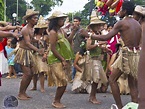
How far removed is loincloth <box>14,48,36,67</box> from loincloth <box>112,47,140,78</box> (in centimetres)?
252

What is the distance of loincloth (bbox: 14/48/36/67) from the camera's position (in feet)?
27.7

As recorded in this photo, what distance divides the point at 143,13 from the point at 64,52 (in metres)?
1.58

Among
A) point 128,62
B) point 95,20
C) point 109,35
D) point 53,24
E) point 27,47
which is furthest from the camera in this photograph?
point 27,47

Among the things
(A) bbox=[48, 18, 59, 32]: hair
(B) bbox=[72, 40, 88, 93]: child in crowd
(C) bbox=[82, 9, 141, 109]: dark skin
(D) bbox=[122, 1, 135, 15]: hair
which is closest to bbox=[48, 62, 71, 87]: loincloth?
(A) bbox=[48, 18, 59, 32]: hair

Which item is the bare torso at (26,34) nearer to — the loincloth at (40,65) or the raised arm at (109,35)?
the loincloth at (40,65)

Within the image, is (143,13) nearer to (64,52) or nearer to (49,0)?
(64,52)

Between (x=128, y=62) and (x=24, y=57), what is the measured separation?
8.95 ft

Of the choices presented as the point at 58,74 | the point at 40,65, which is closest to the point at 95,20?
the point at 58,74

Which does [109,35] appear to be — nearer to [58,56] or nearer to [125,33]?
[125,33]

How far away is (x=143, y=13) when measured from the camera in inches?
267

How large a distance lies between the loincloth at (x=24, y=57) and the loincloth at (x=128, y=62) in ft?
8.26

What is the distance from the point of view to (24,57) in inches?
335

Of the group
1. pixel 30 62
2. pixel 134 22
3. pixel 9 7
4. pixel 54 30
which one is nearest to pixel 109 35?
pixel 134 22

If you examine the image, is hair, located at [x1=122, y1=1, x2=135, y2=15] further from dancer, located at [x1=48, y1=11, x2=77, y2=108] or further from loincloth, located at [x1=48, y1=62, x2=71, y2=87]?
loincloth, located at [x1=48, y1=62, x2=71, y2=87]
